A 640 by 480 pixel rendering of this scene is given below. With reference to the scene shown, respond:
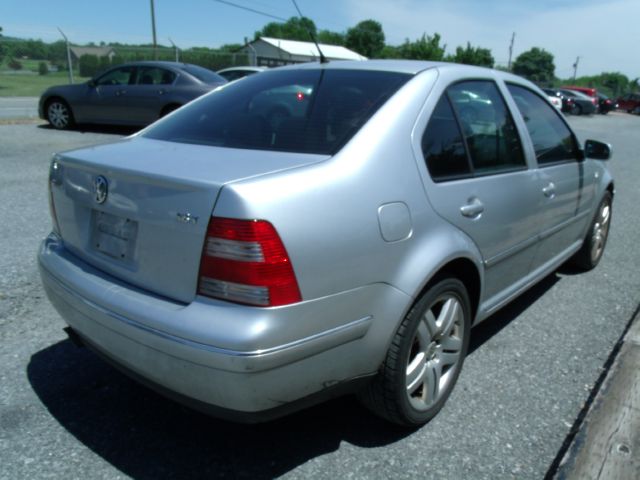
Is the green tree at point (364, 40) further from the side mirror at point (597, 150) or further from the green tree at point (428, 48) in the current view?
the side mirror at point (597, 150)

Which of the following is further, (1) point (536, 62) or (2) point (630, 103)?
(1) point (536, 62)

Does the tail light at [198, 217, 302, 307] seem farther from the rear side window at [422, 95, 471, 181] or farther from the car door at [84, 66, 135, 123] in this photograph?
the car door at [84, 66, 135, 123]

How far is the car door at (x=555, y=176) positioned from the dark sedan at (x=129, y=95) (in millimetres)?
8256

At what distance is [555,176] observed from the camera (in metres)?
3.59

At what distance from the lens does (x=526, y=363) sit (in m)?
3.25

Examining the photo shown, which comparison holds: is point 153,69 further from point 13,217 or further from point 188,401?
point 188,401

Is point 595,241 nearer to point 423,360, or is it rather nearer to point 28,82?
point 423,360

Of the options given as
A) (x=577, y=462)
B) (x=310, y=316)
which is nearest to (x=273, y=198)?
(x=310, y=316)

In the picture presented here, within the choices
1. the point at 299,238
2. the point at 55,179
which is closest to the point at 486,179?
the point at 299,238

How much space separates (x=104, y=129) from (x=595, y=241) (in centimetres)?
1058

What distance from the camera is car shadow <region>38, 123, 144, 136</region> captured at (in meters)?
12.0

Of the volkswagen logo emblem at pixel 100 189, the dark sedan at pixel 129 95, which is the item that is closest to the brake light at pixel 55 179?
the volkswagen logo emblem at pixel 100 189

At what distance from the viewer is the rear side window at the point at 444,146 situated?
252cm

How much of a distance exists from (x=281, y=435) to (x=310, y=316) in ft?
2.81
